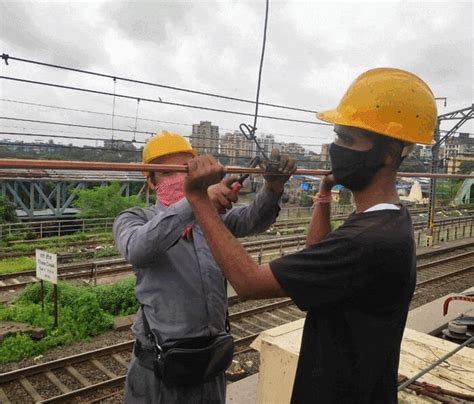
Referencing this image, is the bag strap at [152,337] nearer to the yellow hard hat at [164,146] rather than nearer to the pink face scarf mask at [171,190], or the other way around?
the pink face scarf mask at [171,190]

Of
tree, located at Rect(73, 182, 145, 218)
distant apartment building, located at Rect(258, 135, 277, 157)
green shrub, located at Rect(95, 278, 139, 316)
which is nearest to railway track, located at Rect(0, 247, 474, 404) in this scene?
green shrub, located at Rect(95, 278, 139, 316)

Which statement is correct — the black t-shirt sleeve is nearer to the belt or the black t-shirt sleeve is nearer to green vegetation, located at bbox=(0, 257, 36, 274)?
the belt

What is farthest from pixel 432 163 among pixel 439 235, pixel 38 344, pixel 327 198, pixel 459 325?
pixel 327 198

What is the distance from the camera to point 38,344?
7.26 metres

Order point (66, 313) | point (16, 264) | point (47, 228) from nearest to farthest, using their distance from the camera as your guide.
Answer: point (66, 313), point (16, 264), point (47, 228)

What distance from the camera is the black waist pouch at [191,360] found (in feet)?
7.13

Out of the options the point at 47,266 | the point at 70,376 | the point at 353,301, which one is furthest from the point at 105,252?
the point at 353,301

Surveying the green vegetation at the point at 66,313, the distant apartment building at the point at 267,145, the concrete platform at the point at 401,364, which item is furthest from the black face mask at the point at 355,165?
the green vegetation at the point at 66,313

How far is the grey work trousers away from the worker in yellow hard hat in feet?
2.59

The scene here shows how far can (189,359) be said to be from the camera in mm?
2191

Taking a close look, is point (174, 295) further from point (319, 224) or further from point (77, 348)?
point (77, 348)

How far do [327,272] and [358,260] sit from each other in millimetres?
107

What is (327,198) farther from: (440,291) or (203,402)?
(440,291)

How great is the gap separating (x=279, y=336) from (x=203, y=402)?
1072 millimetres
